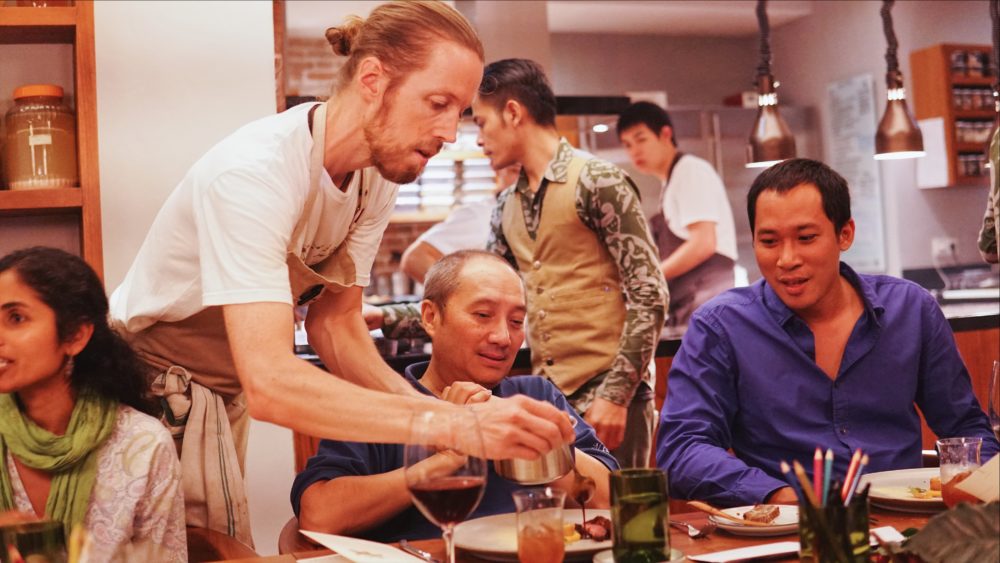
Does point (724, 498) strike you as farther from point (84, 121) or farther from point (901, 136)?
point (901, 136)

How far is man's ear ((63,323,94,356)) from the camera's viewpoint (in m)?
1.95

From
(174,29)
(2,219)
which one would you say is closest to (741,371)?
(174,29)

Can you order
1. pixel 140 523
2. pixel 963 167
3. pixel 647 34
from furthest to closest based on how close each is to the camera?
pixel 647 34 → pixel 963 167 → pixel 140 523

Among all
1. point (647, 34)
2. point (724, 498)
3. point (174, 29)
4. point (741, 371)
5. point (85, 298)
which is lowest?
point (724, 498)

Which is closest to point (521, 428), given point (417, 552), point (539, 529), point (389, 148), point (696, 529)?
point (539, 529)

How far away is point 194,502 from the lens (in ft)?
6.90

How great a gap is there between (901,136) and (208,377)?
10.1ft

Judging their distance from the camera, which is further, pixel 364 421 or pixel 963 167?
pixel 963 167

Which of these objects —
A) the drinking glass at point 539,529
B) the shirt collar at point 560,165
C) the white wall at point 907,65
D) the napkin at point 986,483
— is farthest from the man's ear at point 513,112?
the white wall at point 907,65

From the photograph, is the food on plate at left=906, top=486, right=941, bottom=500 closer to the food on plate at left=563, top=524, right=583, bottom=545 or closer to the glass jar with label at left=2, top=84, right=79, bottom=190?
the food on plate at left=563, top=524, right=583, bottom=545

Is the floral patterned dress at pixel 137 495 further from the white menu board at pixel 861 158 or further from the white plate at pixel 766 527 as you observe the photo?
the white menu board at pixel 861 158

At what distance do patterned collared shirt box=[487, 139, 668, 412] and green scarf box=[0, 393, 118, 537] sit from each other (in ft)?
4.19

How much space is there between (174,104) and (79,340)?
969mm

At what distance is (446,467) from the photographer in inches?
50.2
